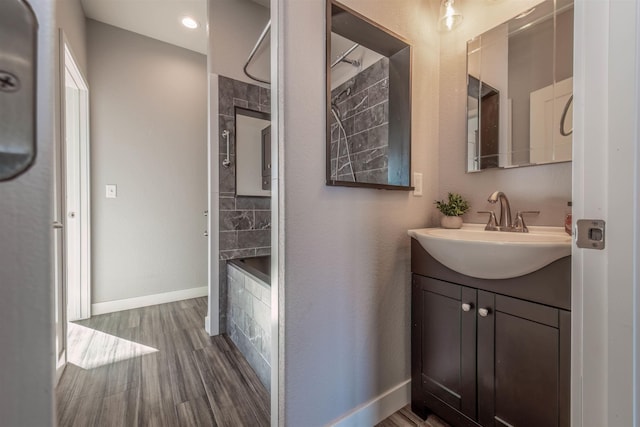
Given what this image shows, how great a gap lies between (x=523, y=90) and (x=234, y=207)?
1992 millimetres

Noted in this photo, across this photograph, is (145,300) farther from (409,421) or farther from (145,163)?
(409,421)

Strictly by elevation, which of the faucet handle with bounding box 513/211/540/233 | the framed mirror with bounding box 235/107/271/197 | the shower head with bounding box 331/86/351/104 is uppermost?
the shower head with bounding box 331/86/351/104

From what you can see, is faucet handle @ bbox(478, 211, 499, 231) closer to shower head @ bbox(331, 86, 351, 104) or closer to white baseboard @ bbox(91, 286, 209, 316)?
shower head @ bbox(331, 86, 351, 104)

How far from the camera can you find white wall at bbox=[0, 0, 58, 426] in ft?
0.76

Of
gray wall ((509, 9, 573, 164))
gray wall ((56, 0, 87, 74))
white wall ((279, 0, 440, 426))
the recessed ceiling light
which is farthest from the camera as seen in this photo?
the recessed ceiling light

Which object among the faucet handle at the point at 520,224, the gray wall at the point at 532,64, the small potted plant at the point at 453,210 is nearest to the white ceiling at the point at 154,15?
the gray wall at the point at 532,64

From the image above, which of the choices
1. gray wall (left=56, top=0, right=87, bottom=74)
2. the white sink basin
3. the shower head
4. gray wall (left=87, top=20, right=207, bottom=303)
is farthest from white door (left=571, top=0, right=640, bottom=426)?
gray wall (left=87, top=20, right=207, bottom=303)

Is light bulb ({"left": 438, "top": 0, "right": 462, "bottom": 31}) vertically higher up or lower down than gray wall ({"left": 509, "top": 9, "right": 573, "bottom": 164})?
higher up

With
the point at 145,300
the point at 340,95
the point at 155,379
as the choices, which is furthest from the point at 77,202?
the point at 340,95

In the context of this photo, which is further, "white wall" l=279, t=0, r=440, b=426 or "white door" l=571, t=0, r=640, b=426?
"white wall" l=279, t=0, r=440, b=426

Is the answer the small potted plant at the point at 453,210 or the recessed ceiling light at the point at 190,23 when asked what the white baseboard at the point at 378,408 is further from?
the recessed ceiling light at the point at 190,23

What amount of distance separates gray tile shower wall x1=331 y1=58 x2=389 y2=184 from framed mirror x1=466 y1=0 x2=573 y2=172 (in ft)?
1.58

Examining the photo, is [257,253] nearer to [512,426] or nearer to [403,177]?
[403,177]

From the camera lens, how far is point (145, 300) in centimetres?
263
